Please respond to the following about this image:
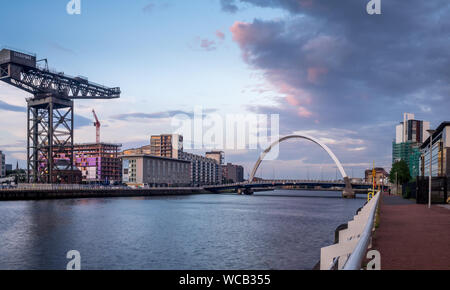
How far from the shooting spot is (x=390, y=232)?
750 inches

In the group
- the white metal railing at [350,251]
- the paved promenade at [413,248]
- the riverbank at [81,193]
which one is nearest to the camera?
the white metal railing at [350,251]

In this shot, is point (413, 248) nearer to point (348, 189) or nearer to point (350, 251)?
point (350, 251)

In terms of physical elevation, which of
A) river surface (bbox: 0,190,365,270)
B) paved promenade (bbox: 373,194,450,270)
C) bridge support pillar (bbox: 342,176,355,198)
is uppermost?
paved promenade (bbox: 373,194,450,270)

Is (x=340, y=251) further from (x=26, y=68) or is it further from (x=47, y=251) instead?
(x=26, y=68)

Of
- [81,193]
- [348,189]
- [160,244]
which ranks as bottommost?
[348,189]

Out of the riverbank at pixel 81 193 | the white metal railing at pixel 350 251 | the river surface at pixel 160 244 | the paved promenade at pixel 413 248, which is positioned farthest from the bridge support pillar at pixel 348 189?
the white metal railing at pixel 350 251

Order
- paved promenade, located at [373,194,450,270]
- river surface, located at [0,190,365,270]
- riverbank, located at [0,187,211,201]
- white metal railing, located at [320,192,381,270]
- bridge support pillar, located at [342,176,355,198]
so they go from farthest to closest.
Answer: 1. bridge support pillar, located at [342,176,355,198]
2. riverbank, located at [0,187,211,201]
3. river surface, located at [0,190,365,270]
4. paved promenade, located at [373,194,450,270]
5. white metal railing, located at [320,192,381,270]

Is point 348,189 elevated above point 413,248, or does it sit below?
below

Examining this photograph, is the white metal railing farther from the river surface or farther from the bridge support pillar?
the bridge support pillar

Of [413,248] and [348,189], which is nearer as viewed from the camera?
[413,248]

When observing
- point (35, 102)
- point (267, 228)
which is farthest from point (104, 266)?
point (35, 102)

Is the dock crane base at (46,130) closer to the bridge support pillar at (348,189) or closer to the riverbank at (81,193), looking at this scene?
the riverbank at (81,193)

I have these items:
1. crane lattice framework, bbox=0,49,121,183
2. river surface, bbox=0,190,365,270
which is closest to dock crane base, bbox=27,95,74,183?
crane lattice framework, bbox=0,49,121,183

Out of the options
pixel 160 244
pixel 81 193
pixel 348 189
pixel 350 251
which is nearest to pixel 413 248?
pixel 350 251
